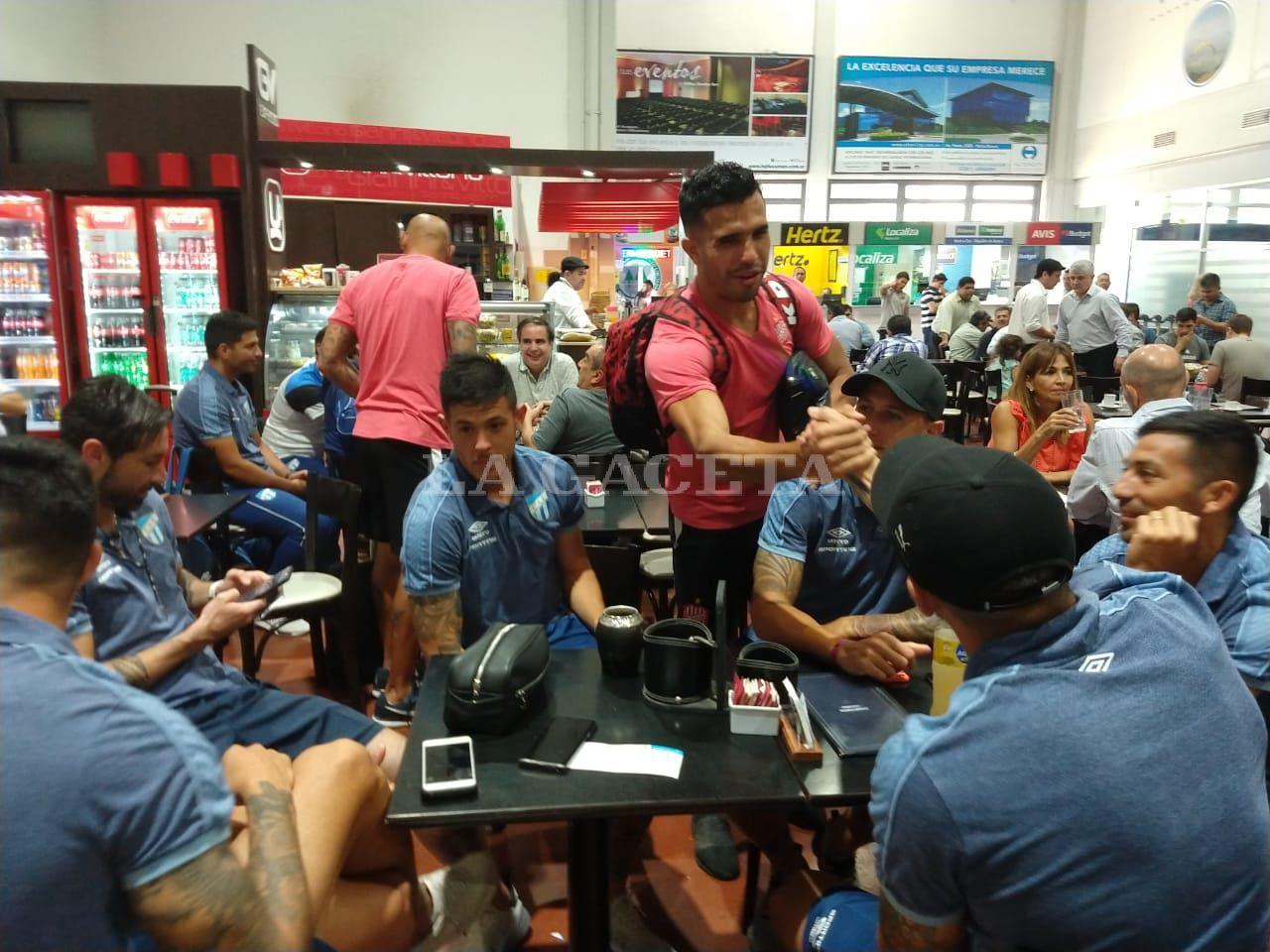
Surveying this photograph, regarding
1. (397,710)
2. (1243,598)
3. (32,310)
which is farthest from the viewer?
(32,310)

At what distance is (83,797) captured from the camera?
0.98 metres

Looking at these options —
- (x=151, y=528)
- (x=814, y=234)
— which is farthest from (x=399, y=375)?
(x=814, y=234)

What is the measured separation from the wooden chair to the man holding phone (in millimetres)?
985

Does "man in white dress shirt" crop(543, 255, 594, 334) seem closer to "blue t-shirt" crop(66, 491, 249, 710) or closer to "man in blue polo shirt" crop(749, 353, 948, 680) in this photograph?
"man in blue polo shirt" crop(749, 353, 948, 680)

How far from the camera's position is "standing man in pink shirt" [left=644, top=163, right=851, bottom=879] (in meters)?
1.97

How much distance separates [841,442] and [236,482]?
325cm

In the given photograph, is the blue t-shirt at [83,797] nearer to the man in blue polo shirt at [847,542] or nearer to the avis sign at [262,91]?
the man in blue polo shirt at [847,542]

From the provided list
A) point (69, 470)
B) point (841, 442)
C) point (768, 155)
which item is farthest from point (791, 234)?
point (69, 470)

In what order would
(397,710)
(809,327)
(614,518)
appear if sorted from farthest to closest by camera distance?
(614,518) → (397,710) → (809,327)

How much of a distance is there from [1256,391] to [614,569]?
6.23m

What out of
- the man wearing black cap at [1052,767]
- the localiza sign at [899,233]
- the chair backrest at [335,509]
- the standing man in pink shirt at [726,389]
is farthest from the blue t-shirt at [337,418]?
the localiza sign at [899,233]

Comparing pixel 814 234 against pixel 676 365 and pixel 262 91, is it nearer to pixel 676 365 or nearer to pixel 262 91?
pixel 262 91

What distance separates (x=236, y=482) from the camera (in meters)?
4.09

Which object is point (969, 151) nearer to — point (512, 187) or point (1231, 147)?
point (1231, 147)
